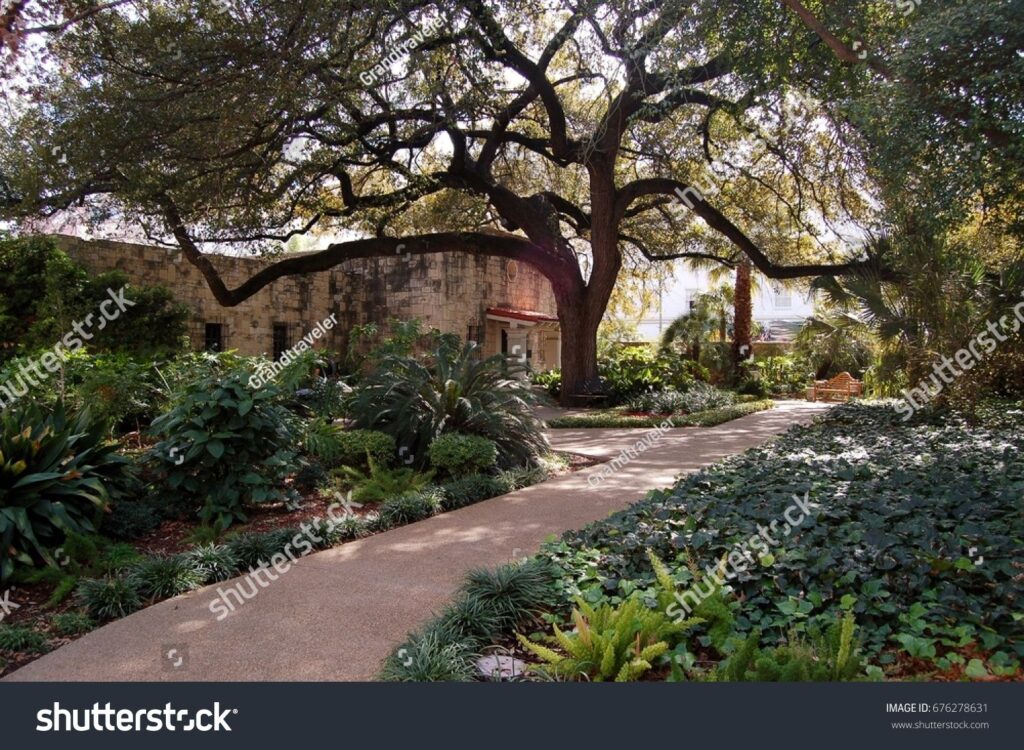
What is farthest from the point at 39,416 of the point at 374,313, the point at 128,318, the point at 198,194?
the point at 374,313

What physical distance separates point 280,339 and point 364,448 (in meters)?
13.6

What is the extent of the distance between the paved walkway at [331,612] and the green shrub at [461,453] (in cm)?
78

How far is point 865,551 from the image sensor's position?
3.67 metres

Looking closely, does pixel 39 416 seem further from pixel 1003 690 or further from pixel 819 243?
pixel 819 243

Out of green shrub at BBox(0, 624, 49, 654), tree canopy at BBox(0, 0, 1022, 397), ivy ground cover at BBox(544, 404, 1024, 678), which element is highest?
tree canopy at BBox(0, 0, 1022, 397)

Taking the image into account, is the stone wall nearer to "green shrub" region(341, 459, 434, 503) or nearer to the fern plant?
"green shrub" region(341, 459, 434, 503)

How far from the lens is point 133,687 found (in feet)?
9.95

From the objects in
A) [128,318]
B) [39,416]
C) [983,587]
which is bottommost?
[983,587]

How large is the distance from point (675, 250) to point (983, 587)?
1807 centimetres

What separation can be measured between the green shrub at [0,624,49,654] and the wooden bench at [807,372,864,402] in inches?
819

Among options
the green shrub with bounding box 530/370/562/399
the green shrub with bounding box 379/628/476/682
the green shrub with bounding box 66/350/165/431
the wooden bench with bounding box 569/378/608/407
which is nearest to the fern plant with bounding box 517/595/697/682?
the green shrub with bounding box 379/628/476/682

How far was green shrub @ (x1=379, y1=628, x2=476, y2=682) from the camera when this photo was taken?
2920mm

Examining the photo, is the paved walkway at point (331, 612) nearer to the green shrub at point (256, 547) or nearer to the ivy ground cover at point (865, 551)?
the green shrub at point (256, 547)

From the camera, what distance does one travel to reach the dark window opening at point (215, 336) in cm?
1770
